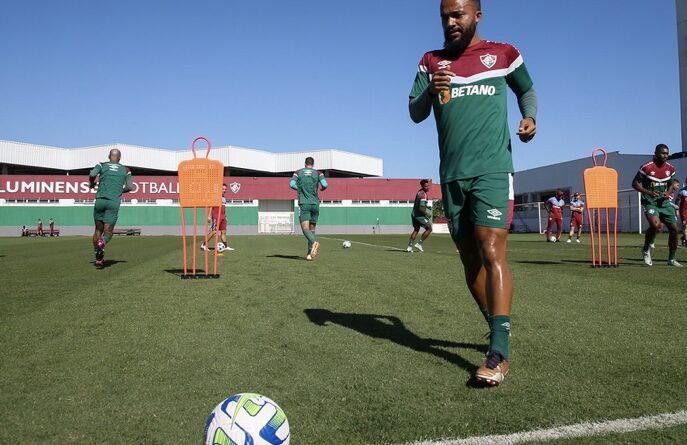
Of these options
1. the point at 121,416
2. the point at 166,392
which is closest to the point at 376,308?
the point at 166,392

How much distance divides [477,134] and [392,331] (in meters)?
1.64

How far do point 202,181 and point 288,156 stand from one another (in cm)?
5627

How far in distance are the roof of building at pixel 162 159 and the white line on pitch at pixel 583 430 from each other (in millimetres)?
55091

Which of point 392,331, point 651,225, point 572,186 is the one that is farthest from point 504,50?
point 572,186

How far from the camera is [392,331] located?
404 cm

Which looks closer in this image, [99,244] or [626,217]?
[99,244]

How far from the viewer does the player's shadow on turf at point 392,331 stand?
3.31 metres

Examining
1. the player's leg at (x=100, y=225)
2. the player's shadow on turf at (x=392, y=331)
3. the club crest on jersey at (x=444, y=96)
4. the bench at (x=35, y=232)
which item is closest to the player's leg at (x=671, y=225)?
the player's shadow on turf at (x=392, y=331)

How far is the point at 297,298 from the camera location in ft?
18.7

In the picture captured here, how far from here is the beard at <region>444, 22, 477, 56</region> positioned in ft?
10.8

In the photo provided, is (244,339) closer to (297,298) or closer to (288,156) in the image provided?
→ (297,298)

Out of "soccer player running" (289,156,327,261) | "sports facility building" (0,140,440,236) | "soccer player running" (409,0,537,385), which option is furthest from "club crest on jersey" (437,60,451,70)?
"sports facility building" (0,140,440,236)

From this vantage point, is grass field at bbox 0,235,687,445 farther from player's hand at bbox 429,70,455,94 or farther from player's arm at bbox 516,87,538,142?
player's hand at bbox 429,70,455,94

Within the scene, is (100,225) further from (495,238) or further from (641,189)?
(641,189)
